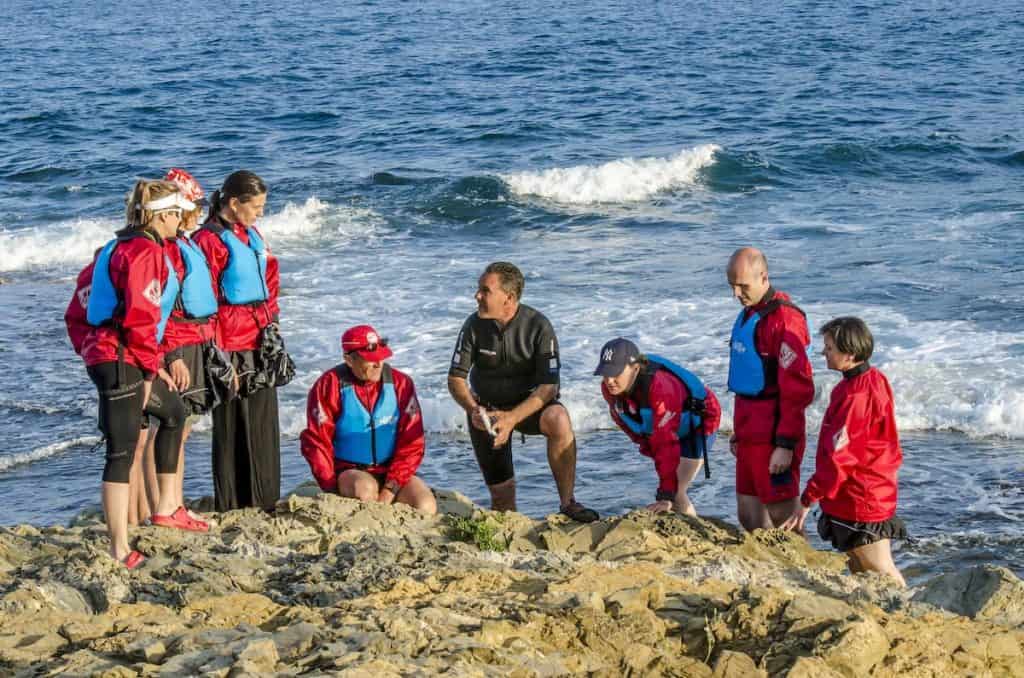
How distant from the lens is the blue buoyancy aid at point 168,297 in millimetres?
5844

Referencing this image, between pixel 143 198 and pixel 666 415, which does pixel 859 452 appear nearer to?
pixel 666 415

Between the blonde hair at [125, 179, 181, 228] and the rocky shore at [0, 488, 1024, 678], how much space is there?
1492mm

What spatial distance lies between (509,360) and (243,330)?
4.69 ft

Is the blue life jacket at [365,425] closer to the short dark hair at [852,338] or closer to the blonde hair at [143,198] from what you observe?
the blonde hair at [143,198]

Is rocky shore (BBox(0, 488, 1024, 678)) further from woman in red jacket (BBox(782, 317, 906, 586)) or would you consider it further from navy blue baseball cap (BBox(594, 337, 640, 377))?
navy blue baseball cap (BBox(594, 337, 640, 377))

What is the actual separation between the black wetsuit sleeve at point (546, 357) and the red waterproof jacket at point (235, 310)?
1.44 m

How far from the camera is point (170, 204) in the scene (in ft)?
19.0

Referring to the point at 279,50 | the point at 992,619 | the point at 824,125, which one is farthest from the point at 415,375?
the point at 279,50

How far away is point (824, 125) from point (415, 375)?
1386 centimetres

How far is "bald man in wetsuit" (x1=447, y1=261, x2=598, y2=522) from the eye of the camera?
7052 mm

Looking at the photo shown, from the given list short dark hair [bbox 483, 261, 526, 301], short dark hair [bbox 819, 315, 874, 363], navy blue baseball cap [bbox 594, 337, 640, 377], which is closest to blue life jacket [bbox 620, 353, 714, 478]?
navy blue baseball cap [bbox 594, 337, 640, 377]

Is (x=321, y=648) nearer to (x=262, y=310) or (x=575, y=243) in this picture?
(x=262, y=310)

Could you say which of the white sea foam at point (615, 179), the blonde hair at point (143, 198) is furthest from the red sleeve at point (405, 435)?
the white sea foam at point (615, 179)

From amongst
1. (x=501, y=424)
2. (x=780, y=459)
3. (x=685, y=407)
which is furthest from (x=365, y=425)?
(x=780, y=459)
